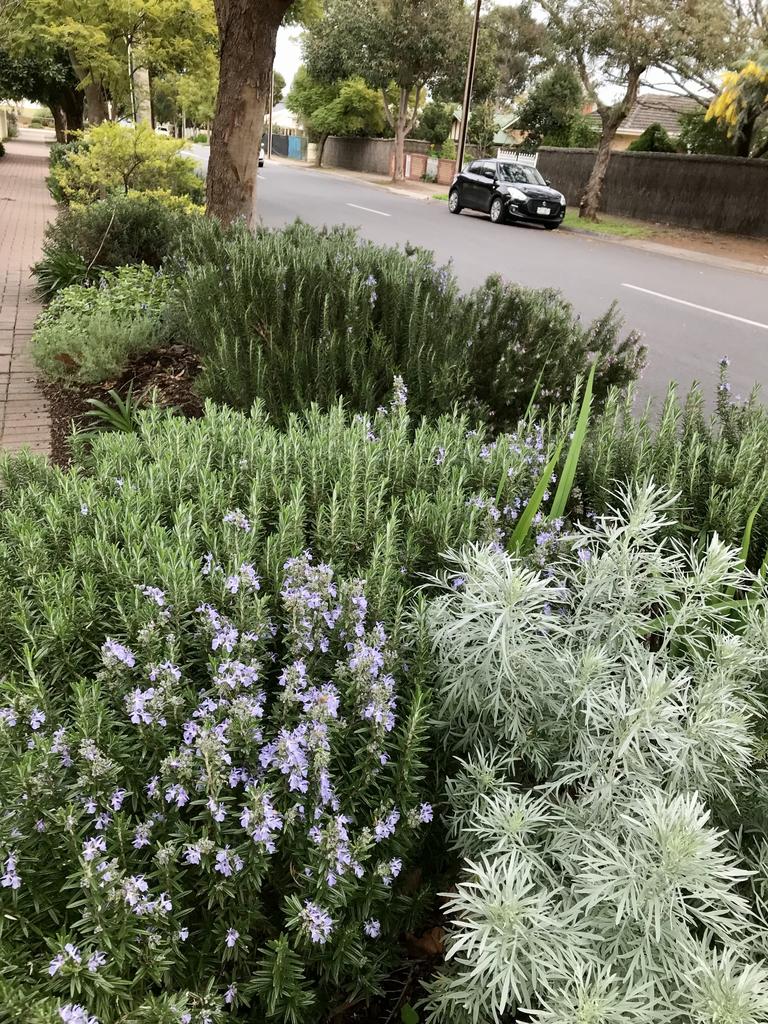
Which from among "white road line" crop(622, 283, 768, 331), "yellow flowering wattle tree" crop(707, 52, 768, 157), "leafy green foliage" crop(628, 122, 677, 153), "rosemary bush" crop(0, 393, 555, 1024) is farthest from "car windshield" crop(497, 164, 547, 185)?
"rosemary bush" crop(0, 393, 555, 1024)

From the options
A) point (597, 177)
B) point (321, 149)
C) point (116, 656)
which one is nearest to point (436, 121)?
point (321, 149)

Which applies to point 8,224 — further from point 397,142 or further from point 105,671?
point 397,142

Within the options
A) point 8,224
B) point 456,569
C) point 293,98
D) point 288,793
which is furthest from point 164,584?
point 293,98

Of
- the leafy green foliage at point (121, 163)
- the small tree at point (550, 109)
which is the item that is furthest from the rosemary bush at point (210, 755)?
the small tree at point (550, 109)

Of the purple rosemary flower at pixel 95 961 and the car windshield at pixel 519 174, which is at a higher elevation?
the car windshield at pixel 519 174

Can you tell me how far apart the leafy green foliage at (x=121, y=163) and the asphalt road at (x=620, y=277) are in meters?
3.41

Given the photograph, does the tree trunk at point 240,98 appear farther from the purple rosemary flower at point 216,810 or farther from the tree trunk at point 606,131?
the tree trunk at point 606,131

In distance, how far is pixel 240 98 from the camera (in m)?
7.23

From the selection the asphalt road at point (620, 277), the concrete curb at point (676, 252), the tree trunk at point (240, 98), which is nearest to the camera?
the tree trunk at point (240, 98)

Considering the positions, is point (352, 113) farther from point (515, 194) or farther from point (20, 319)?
point (20, 319)

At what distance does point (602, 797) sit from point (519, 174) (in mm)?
24267

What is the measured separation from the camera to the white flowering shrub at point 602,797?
1193 mm

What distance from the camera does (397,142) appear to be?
38.9 meters

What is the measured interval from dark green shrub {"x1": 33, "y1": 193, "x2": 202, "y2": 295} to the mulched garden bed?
226 centimetres
